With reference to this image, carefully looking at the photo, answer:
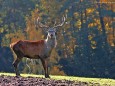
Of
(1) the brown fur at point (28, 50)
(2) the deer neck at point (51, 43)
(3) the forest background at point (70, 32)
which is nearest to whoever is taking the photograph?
(1) the brown fur at point (28, 50)

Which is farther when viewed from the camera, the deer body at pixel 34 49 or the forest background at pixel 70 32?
the forest background at pixel 70 32

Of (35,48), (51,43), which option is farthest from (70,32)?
(35,48)

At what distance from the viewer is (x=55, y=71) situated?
4656 centimetres

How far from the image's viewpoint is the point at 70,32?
49.8 m

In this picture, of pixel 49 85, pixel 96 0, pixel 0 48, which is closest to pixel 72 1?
pixel 96 0

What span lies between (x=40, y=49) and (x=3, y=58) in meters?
32.6

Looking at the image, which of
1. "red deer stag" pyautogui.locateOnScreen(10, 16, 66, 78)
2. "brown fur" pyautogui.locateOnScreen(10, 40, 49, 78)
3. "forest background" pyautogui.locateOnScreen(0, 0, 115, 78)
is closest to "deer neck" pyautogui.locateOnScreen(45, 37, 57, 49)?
"red deer stag" pyautogui.locateOnScreen(10, 16, 66, 78)

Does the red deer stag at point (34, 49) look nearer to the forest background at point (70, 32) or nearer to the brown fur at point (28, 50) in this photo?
the brown fur at point (28, 50)

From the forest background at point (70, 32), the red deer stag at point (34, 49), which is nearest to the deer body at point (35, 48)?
the red deer stag at point (34, 49)

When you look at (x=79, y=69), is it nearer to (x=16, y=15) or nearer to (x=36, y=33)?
(x=36, y=33)

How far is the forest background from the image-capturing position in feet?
154

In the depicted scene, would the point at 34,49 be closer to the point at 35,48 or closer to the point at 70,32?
the point at 35,48

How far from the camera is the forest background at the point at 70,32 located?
46.8 metres

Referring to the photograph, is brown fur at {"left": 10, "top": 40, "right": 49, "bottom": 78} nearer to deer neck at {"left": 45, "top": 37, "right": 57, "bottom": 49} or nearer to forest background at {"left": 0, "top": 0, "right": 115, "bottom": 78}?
deer neck at {"left": 45, "top": 37, "right": 57, "bottom": 49}
